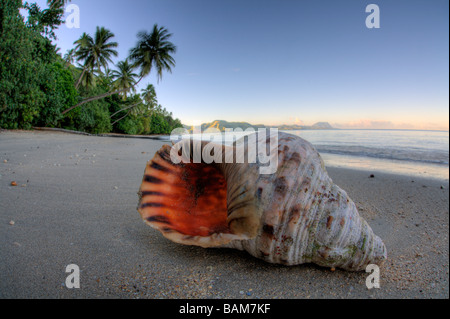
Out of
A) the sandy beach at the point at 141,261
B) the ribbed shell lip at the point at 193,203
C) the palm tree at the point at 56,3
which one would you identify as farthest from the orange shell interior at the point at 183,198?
the palm tree at the point at 56,3

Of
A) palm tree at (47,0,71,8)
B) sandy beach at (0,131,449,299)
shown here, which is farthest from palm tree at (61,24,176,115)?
sandy beach at (0,131,449,299)

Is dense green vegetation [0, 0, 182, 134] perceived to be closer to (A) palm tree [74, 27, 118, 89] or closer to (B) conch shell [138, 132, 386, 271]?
(A) palm tree [74, 27, 118, 89]

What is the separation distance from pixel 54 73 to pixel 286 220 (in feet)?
65.7

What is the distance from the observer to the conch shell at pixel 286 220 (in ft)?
4.40

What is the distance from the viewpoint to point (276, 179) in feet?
4.49

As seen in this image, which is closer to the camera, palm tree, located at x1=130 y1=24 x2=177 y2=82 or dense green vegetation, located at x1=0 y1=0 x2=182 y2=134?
dense green vegetation, located at x1=0 y1=0 x2=182 y2=134

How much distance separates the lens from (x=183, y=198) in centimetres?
181

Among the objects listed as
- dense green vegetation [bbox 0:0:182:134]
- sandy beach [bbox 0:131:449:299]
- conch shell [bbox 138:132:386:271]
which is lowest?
sandy beach [bbox 0:131:449:299]

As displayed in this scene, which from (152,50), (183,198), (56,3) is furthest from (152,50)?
(183,198)

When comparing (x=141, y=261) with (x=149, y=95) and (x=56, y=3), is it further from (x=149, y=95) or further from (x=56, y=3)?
(x=149, y=95)

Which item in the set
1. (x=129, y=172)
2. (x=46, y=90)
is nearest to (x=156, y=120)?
(x=46, y=90)

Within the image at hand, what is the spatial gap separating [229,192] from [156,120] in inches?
2291

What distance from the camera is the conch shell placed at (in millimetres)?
1340
